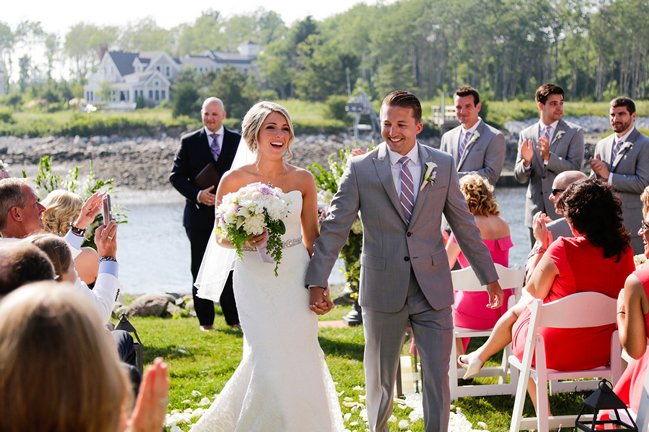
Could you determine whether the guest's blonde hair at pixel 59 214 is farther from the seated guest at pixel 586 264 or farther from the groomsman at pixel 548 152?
the groomsman at pixel 548 152

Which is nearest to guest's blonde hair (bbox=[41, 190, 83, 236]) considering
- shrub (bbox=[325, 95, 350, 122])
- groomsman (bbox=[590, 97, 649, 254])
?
groomsman (bbox=[590, 97, 649, 254])

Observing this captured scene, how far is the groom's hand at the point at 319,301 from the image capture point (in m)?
3.90

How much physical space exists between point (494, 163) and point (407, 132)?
2791 millimetres

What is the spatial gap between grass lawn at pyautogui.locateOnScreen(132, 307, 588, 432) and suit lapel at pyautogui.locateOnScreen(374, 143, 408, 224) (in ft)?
5.34

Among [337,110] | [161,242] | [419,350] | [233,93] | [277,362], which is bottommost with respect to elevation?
[161,242]

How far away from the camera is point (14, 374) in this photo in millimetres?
1498

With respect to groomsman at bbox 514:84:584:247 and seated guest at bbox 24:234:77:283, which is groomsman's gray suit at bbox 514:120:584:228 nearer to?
groomsman at bbox 514:84:584:247

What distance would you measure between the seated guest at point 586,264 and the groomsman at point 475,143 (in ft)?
8.16

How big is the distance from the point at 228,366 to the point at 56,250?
11.0 ft

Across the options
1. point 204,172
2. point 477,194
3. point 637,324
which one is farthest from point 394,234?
point 204,172

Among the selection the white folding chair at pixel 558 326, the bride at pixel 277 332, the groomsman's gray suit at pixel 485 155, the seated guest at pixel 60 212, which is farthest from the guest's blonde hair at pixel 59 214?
the groomsman's gray suit at pixel 485 155

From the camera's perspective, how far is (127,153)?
51844 millimetres

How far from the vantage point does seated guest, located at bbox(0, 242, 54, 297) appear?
6.81 ft

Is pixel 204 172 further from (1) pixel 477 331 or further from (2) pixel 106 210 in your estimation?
(1) pixel 477 331
